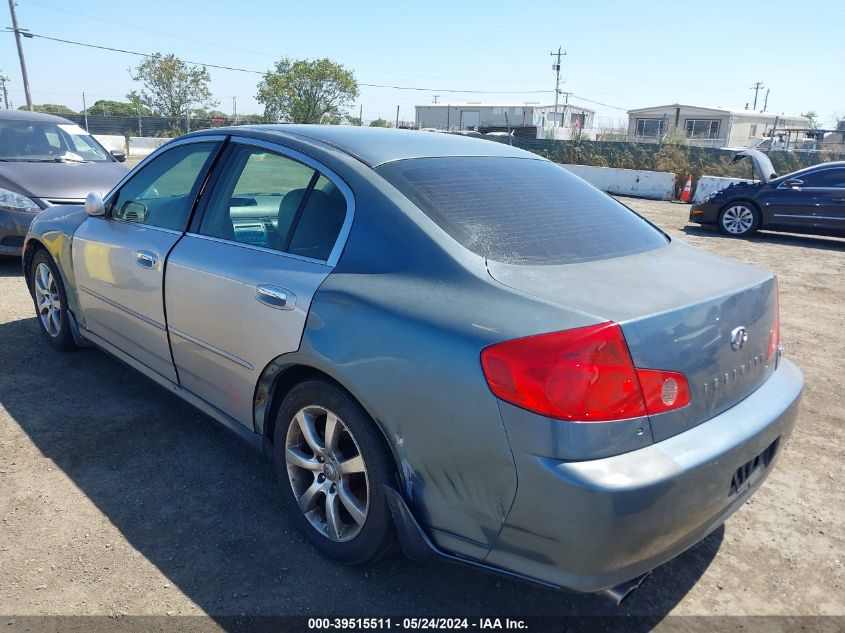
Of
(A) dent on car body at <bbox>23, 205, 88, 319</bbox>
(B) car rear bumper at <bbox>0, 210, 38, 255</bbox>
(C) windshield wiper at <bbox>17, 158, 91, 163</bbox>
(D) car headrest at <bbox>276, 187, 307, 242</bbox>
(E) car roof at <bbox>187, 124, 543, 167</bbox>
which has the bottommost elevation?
(B) car rear bumper at <bbox>0, 210, 38, 255</bbox>

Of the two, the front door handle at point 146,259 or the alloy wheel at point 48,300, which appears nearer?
the front door handle at point 146,259

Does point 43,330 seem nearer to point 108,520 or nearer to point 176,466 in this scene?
point 176,466

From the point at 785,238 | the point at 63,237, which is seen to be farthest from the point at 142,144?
the point at 63,237

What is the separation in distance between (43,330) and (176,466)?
226 centimetres

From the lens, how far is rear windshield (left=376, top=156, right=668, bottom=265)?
2.43 metres

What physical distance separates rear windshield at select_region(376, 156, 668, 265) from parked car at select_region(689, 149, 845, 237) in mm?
10117

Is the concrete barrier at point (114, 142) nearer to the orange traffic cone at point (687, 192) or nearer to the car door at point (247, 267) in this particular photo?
the orange traffic cone at point (687, 192)

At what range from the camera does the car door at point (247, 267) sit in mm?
2602

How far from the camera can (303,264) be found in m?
2.63

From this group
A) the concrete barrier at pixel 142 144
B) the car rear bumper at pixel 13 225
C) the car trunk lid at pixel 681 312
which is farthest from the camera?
the concrete barrier at pixel 142 144

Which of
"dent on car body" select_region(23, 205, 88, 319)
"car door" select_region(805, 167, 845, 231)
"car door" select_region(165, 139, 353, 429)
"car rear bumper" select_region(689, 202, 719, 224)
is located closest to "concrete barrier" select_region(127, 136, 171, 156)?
"car rear bumper" select_region(689, 202, 719, 224)

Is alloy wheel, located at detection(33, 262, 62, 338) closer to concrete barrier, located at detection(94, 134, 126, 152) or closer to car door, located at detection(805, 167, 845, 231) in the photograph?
car door, located at detection(805, 167, 845, 231)

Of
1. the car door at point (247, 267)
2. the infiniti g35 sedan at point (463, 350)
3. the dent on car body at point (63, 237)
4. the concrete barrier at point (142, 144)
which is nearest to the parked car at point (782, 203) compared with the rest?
the infiniti g35 sedan at point (463, 350)

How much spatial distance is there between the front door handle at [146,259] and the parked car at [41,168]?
12.9 ft
